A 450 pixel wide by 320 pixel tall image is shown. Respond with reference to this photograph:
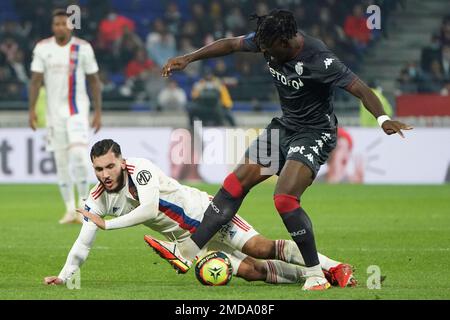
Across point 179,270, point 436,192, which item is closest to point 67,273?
point 179,270

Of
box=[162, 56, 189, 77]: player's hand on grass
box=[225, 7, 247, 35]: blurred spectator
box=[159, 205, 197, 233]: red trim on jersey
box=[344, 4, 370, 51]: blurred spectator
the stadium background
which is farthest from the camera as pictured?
box=[225, 7, 247, 35]: blurred spectator

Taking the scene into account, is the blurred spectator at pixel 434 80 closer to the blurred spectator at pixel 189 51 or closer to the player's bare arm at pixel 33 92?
the blurred spectator at pixel 189 51

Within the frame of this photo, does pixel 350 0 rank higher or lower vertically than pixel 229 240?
higher

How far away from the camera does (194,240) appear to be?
27.2 feet

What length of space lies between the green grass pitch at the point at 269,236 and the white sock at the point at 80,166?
24.4 inches

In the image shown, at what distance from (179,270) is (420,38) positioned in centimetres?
1898

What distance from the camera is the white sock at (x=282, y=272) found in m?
8.49

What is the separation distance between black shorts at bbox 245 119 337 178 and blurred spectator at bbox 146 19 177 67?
56.7 ft

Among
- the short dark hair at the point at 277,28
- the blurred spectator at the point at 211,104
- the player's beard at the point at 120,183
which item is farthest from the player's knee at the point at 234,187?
the blurred spectator at the point at 211,104

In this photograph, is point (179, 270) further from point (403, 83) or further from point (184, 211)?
point (403, 83)

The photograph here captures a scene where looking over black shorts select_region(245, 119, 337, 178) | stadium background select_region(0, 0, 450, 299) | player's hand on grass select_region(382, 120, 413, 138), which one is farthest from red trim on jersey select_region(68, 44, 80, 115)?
player's hand on grass select_region(382, 120, 413, 138)

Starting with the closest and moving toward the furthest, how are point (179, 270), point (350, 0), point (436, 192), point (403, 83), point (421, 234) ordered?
point (179, 270)
point (421, 234)
point (436, 192)
point (403, 83)
point (350, 0)

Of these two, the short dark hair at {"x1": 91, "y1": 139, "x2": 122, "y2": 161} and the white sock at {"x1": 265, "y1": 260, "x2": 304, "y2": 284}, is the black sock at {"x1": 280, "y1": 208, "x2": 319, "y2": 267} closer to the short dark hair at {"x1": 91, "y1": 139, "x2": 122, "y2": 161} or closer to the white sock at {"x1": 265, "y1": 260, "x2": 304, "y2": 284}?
the white sock at {"x1": 265, "y1": 260, "x2": 304, "y2": 284}

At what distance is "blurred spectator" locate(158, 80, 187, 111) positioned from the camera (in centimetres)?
2402
